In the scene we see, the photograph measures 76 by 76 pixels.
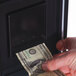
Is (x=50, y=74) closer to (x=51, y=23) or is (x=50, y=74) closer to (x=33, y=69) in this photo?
(x=33, y=69)

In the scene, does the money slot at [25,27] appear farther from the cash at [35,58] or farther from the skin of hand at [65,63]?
the skin of hand at [65,63]

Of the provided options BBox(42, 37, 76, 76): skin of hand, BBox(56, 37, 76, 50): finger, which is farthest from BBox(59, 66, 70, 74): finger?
BBox(56, 37, 76, 50): finger

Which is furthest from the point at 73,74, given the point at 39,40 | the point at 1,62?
the point at 1,62

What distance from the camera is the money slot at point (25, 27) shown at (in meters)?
1.68

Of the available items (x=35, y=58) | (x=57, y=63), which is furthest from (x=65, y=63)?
(x=35, y=58)

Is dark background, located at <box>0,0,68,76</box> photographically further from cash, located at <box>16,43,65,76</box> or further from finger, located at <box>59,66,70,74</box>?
finger, located at <box>59,66,70,74</box>

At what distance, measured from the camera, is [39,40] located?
1.84m

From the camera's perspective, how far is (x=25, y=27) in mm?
1747

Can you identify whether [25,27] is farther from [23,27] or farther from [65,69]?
[65,69]

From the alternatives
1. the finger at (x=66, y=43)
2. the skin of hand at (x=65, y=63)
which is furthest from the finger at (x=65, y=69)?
the finger at (x=66, y=43)

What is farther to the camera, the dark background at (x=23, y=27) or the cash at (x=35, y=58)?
the cash at (x=35, y=58)

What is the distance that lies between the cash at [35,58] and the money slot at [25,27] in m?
0.05

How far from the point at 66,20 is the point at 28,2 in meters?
0.28

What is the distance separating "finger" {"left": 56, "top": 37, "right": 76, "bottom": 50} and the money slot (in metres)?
0.11
